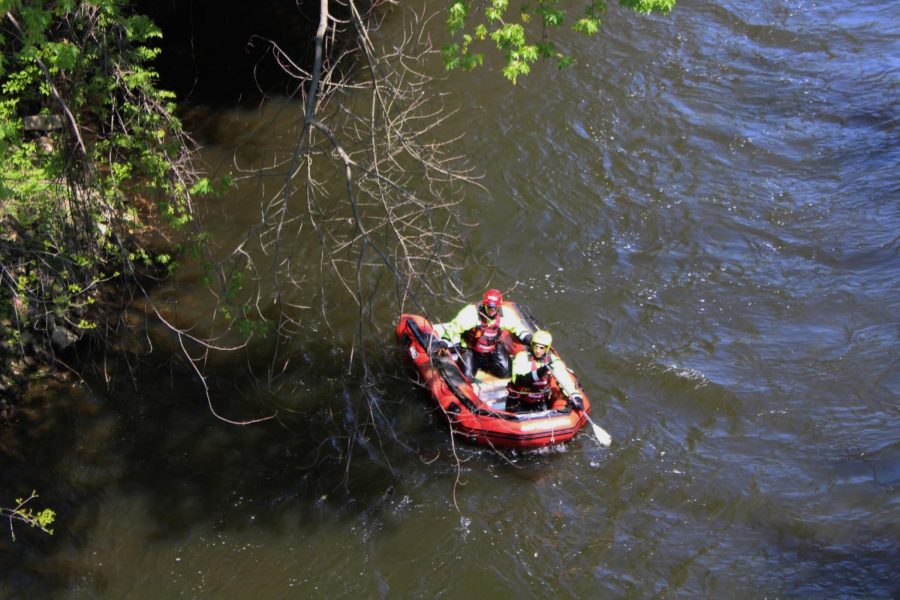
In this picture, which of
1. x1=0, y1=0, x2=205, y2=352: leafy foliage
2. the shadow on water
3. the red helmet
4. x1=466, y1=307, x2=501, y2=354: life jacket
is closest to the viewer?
x1=0, y1=0, x2=205, y2=352: leafy foliage

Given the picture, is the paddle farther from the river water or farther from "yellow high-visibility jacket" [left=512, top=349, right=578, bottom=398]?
"yellow high-visibility jacket" [left=512, top=349, right=578, bottom=398]

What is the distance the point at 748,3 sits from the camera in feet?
57.0

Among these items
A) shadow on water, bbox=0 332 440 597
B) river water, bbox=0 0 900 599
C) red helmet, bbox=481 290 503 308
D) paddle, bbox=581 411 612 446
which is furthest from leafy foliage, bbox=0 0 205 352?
paddle, bbox=581 411 612 446

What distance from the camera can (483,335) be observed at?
1078 cm

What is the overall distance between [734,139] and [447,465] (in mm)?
7753

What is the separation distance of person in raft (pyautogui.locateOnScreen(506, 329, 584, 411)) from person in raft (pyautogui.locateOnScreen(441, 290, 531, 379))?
0.56 m

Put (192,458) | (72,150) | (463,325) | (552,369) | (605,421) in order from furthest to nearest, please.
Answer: (463,325), (605,421), (552,369), (192,458), (72,150)

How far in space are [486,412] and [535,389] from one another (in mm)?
603

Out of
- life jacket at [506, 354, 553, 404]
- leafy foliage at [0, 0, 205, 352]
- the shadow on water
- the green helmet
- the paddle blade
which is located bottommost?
the shadow on water

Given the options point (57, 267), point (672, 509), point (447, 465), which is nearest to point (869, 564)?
point (672, 509)

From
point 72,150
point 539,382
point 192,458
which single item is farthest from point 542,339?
point 72,150

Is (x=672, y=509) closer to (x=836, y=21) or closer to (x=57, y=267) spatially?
(x=57, y=267)

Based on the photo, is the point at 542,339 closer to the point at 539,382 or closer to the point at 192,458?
the point at 539,382

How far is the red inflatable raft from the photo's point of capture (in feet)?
32.8
